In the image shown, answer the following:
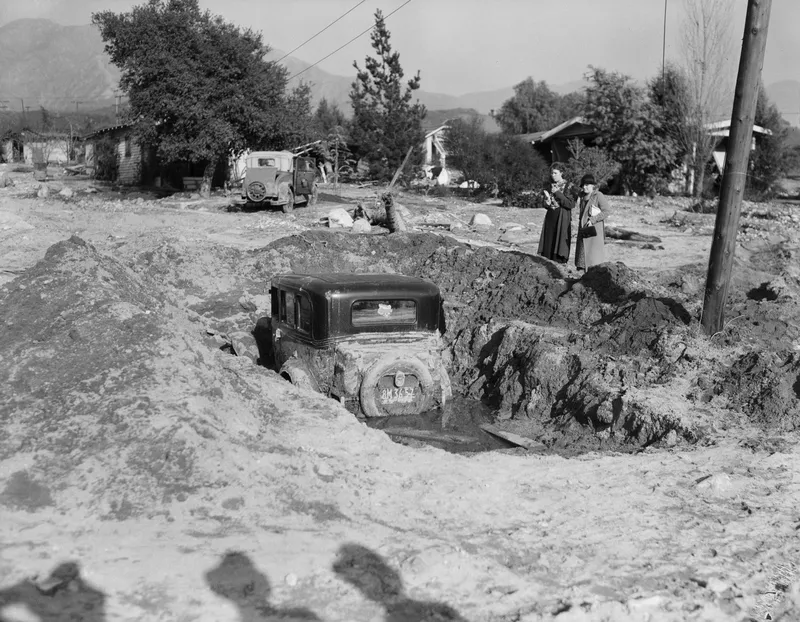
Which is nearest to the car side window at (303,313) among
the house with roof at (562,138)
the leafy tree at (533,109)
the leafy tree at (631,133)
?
the leafy tree at (631,133)

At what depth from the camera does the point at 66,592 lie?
3.57 metres

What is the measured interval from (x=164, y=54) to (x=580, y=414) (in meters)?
22.7

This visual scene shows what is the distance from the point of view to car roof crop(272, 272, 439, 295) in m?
7.80

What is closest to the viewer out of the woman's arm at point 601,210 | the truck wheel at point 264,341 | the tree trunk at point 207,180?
the truck wheel at point 264,341

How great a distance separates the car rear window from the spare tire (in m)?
0.51

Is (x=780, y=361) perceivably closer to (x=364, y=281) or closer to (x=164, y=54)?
(x=364, y=281)

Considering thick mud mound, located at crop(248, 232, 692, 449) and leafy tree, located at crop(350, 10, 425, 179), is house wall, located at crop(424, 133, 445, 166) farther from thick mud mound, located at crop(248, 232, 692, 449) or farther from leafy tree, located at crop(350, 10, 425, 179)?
thick mud mound, located at crop(248, 232, 692, 449)

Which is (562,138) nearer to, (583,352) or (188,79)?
(188,79)

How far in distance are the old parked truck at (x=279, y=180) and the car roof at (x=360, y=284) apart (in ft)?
46.5

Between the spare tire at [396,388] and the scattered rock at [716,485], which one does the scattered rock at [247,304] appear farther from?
the scattered rock at [716,485]

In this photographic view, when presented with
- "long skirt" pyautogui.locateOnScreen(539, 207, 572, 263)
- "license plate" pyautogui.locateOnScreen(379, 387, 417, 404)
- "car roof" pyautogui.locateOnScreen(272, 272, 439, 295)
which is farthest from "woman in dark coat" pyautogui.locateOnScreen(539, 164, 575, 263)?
"license plate" pyautogui.locateOnScreen(379, 387, 417, 404)

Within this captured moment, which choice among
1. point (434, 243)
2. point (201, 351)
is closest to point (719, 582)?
point (201, 351)

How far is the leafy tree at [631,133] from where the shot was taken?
1187 inches

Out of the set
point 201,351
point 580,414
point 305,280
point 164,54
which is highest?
point 164,54
